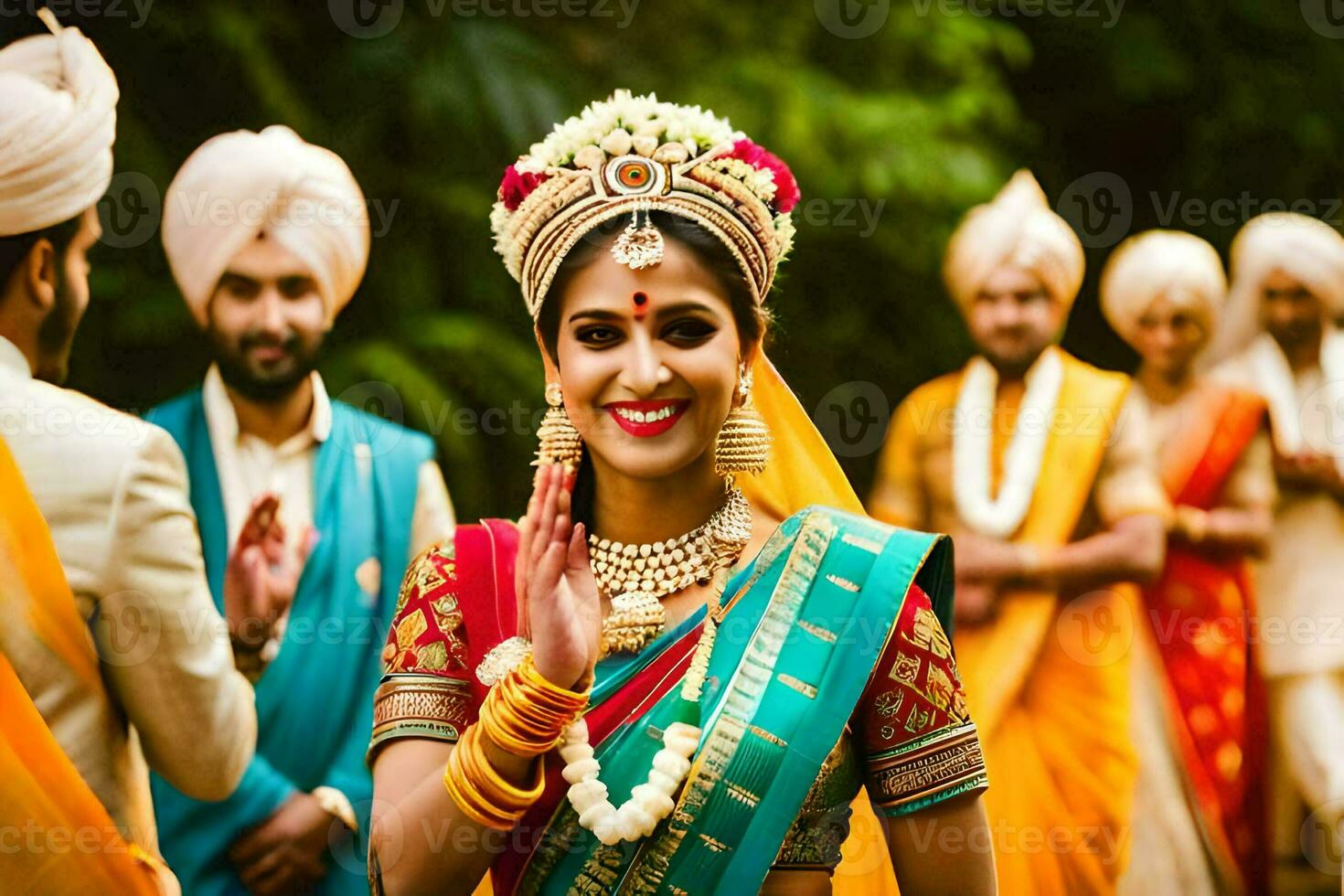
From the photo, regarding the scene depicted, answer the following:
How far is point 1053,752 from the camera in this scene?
5000 millimetres

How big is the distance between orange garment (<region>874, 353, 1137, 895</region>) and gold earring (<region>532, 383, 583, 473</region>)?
2.45 meters

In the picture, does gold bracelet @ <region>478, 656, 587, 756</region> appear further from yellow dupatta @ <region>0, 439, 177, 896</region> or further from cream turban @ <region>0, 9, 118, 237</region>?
cream turban @ <region>0, 9, 118, 237</region>

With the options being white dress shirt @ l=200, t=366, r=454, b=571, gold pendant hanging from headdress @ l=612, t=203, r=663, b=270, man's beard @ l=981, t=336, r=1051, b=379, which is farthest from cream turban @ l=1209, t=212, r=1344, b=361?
gold pendant hanging from headdress @ l=612, t=203, r=663, b=270

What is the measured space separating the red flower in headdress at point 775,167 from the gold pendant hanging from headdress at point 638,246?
0.77 ft

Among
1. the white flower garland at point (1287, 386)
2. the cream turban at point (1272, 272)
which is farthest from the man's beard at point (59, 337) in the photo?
the white flower garland at point (1287, 386)

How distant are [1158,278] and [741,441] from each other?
2911 millimetres

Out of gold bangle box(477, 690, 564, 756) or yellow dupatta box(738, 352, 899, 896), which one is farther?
yellow dupatta box(738, 352, 899, 896)

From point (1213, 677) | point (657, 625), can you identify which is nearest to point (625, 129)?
point (657, 625)

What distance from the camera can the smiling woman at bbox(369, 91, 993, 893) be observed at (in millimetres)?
2488

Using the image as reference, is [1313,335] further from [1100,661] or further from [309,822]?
[309,822]

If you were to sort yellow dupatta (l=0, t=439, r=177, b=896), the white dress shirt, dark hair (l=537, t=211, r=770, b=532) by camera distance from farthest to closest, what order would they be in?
the white dress shirt
yellow dupatta (l=0, t=439, r=177, b=896)
dark hair (l=537, t=211, r=770, b=532)

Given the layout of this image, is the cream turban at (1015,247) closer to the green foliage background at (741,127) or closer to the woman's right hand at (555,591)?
the green foliage background at (741,127)

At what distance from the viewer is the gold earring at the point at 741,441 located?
2.76 m

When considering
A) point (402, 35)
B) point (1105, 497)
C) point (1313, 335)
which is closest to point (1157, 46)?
point (1313, 335)
